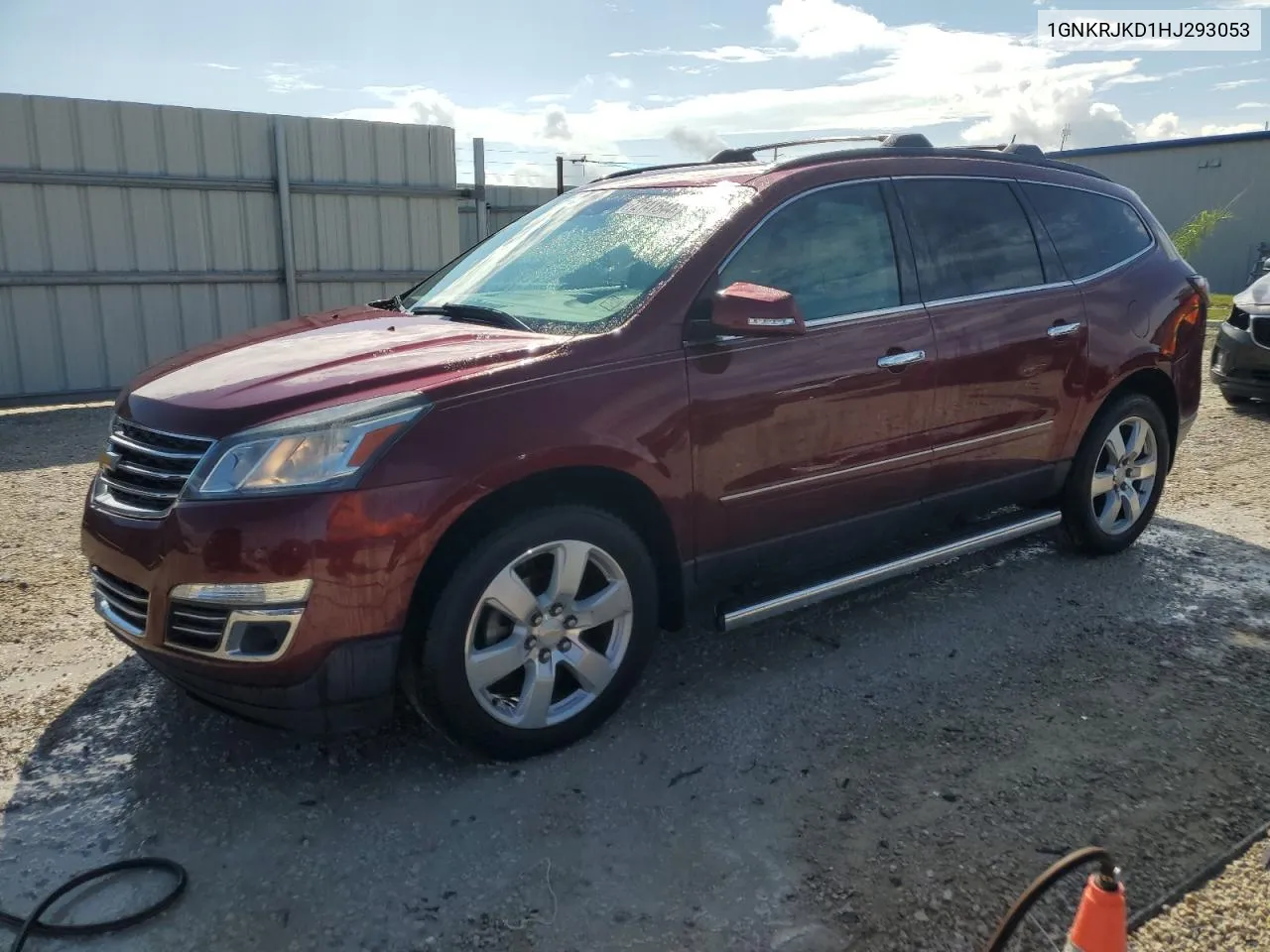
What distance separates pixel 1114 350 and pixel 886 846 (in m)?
2.92

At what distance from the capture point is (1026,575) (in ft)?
15.7

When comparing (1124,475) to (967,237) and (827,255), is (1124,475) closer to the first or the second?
(967,237)

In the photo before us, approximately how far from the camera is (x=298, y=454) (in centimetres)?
273

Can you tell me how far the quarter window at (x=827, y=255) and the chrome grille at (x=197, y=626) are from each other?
186cm

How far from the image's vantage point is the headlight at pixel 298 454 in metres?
2.72

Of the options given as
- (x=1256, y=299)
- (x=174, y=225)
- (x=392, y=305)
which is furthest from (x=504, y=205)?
(x=392, y=305)

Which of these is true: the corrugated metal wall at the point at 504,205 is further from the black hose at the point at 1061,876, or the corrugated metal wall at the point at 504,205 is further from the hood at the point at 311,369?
the black hose at the point at 1061,876

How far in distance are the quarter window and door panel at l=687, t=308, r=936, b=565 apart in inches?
4.0

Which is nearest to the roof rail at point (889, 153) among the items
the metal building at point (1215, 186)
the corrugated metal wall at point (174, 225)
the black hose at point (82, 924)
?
the black hose at point (82, 924)

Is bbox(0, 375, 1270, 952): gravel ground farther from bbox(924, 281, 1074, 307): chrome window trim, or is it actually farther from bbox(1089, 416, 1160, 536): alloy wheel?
bbox(924, 281, 1074, 307): chrome window trim

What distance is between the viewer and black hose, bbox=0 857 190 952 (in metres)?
2.37

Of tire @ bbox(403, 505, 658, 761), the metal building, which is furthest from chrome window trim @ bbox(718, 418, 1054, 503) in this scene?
the metal building

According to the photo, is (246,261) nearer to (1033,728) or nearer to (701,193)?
(701,193)

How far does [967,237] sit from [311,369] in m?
2.69
